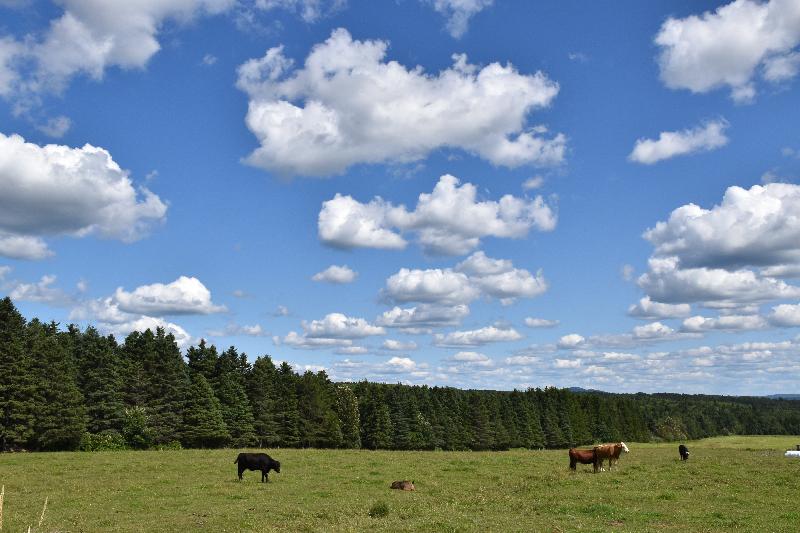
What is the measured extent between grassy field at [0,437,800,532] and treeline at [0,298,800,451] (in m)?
22.1

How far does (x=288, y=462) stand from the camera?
45.8 metres

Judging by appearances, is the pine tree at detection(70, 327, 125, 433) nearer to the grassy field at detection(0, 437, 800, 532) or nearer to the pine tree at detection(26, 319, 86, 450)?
the pine tree at detection(26, 319, 86, 450)

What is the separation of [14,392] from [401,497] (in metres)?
50.2

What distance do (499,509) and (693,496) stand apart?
9.77 metres

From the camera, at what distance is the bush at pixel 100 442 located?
6525 centimetres

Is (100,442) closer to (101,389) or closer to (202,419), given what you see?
(101,389)

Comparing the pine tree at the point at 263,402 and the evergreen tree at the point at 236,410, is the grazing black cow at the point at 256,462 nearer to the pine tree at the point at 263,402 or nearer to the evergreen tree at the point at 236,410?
the evergreen tree at the point at 236,410

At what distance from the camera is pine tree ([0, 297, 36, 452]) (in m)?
58.6

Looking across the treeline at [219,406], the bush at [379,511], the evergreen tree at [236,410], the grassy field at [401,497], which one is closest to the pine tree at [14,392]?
the treeline at [219,406]

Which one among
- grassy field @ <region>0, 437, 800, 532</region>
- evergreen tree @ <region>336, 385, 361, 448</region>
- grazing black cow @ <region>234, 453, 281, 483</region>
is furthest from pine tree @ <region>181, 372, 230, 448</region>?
grazing black cow @ <region>234, 453, 281, 483</region>

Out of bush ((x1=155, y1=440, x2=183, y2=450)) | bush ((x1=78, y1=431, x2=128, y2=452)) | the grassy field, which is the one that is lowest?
bush ((x1=155, y1=440, x2=183, y2=450))

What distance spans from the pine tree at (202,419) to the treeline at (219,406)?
0.13 meters

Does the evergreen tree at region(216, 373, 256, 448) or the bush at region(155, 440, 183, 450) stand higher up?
the evergreen tree at region(216, 373, 256, 448)

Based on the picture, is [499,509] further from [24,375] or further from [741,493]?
[24,375]
